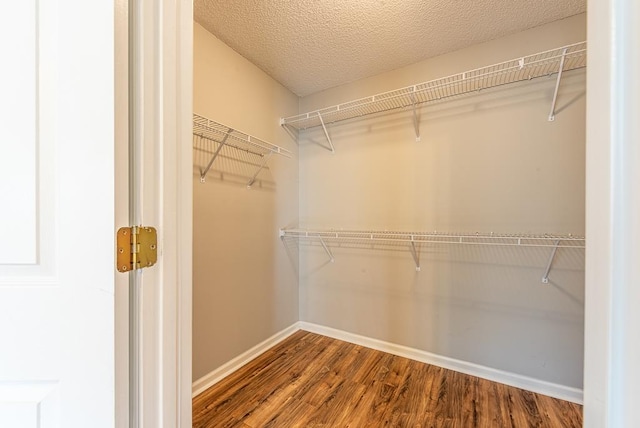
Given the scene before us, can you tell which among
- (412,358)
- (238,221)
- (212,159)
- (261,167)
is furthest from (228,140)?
(412,358)

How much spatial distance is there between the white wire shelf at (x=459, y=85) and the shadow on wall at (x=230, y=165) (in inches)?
21.2

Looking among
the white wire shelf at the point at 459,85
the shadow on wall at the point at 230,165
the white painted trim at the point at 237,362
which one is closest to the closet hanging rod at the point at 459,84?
the white wire shelf at the point at 459,85

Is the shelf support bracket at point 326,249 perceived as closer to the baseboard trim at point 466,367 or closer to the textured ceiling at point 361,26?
the baseboard trim at point 466,367

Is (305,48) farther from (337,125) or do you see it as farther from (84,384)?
(84,384)

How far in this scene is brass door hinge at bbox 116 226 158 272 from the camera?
53 centimetres

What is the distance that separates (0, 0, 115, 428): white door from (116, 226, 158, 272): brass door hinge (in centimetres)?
4

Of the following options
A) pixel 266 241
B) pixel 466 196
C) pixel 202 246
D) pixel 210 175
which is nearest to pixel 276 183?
pixel 266 241

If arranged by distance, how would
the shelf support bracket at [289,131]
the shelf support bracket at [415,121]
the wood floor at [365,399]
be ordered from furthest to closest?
the shelf support bracket at [289,131]
the shelf support bracket at [415,121]
the wood floor at [365,399]

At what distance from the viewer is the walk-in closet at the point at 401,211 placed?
158 centimetres

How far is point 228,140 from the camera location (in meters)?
1.88

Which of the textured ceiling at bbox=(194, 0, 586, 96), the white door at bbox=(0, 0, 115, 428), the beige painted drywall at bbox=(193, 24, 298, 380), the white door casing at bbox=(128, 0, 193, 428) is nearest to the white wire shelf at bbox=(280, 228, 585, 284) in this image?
the beige painted drywall at bbox=(193, 24, 298, 380)

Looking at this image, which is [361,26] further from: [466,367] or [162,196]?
[466,367]

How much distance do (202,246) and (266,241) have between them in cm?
62

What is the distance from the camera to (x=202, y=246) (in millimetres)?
1683
